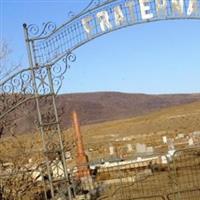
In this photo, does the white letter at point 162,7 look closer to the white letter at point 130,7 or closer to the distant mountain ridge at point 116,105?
the white letter at point 130,7

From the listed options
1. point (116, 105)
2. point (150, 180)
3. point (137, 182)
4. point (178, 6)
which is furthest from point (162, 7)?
point (116, 105)

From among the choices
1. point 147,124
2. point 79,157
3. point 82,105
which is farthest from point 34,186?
point 82,105

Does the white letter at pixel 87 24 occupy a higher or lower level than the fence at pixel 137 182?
higher

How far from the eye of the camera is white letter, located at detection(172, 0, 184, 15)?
748cm

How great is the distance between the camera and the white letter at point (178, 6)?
7.48m

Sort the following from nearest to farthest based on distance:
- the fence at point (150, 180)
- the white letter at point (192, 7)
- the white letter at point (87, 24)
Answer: the white letter at point (192, 7) → the white letter at point (87, 24) → the fence at point (150, 180)

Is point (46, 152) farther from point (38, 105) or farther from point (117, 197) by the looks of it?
point (117, 197)

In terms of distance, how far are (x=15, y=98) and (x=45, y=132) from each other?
1.13 meters

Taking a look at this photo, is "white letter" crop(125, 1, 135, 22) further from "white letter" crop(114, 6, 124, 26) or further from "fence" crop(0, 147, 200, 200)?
"fence" crop(0, 147, 200, 200)

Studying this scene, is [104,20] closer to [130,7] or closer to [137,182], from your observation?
[130,7]

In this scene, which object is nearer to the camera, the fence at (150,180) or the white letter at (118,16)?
the white letter at (118,16)

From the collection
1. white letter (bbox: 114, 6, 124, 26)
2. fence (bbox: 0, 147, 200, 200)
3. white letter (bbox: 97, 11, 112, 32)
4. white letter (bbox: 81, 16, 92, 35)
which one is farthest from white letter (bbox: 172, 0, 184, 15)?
fence (bbox: 0, 147, 200, 200)

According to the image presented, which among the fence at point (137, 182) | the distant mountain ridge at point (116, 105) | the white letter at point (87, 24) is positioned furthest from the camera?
the distant mountain ridge at point (116, 105)

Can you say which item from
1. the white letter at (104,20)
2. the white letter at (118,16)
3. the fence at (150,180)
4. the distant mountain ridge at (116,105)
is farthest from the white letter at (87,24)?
the distant mountain ridge at (116,105)
